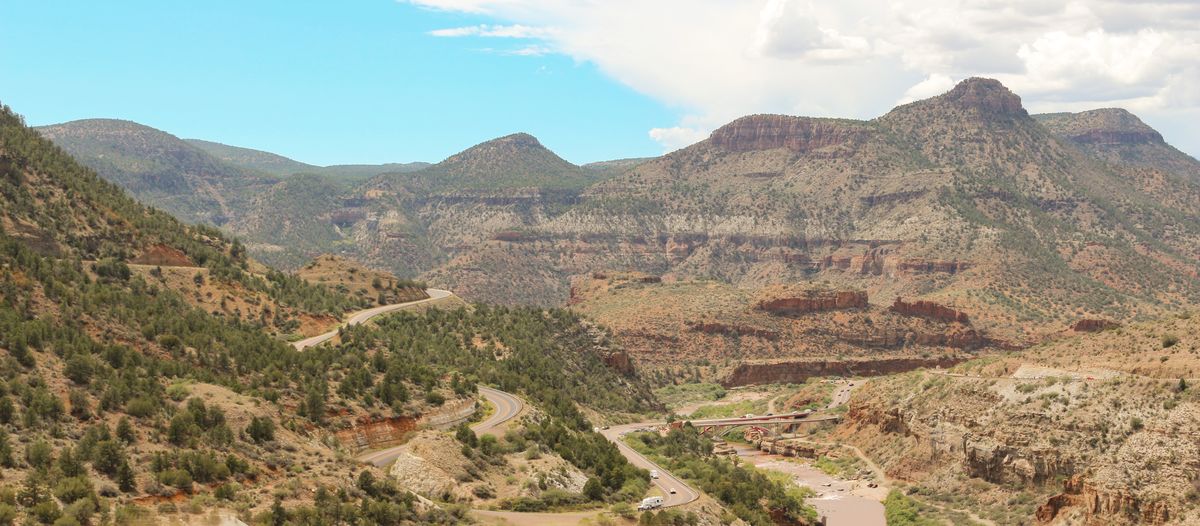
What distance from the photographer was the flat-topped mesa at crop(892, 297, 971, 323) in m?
174

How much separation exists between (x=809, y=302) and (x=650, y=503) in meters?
124

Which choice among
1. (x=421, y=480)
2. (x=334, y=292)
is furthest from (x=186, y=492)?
(x=334, y=292)

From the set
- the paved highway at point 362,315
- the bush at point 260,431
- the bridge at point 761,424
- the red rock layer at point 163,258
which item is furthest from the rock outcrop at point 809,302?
the bush at point 260,431

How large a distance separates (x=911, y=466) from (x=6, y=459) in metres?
68.3

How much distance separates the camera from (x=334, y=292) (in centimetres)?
11588

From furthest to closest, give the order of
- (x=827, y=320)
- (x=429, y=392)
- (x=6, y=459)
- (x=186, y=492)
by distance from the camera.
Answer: (x=827, y=320) < (x=429, y=392) < (x=186, y=492) < (x=6, y=459)

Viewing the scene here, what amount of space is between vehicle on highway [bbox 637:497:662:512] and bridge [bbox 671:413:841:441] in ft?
196

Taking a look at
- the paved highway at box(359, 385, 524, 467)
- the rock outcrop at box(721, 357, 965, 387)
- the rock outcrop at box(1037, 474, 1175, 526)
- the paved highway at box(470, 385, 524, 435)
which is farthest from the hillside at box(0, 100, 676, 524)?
the rock outcrop at box(721, 357, 965, 387)

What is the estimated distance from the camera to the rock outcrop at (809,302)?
573ft

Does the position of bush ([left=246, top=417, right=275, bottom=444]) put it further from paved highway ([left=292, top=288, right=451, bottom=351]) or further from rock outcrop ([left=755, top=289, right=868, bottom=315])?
rock outcrop ([left=755, top=289, right=868, bottom=315])

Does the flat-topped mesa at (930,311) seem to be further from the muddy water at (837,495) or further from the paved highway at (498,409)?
the paved highway at (498,409)

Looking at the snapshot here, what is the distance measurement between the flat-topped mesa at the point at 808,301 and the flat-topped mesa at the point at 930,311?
6.10m

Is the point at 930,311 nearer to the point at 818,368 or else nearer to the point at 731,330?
the point at 818,368

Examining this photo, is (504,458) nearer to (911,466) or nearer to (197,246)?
(911,466)
